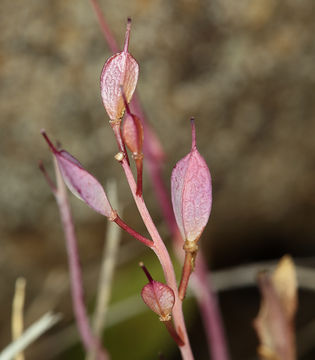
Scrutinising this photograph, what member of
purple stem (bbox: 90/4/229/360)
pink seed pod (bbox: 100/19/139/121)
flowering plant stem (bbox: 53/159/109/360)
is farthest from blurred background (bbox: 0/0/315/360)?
pink seed pod (bbox: 100/19/139/121)

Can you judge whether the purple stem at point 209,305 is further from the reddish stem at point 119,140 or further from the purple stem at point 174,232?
the reddish stem at point 119,140

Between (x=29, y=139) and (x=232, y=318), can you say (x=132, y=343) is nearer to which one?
(x=232, y=318)

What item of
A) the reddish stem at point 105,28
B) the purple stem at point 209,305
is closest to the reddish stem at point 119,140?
the reddish stem at point 105,28

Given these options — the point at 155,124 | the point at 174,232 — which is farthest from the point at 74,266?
the point at 155,124

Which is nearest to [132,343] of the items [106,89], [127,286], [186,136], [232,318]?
[127,286]

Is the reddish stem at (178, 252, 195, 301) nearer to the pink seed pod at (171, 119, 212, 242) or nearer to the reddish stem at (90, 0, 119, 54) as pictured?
the pink seed pod at (171, 119, 212, 242)

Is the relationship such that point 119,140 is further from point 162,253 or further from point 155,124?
point 155,124
